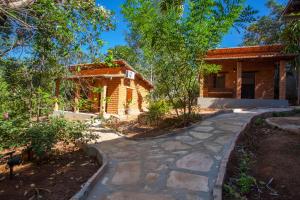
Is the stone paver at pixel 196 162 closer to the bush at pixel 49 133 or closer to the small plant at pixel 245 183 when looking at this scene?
the small plant at pixel 245 183

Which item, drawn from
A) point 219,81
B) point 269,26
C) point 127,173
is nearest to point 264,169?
point 127,173

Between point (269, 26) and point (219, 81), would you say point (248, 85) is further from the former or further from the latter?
point (269, 26)

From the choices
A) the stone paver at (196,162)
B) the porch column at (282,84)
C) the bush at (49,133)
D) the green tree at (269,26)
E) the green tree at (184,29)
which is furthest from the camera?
the green tree at (269,26)

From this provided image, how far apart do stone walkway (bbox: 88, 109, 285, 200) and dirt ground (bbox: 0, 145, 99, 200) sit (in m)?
0.54

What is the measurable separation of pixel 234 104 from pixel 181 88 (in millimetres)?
7358

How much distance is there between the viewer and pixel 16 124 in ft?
18.0

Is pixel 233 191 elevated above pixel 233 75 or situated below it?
below

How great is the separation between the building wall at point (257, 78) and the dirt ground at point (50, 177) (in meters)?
13.4

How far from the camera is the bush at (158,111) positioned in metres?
10.0

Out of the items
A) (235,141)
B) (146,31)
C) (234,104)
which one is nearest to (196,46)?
(146,31)

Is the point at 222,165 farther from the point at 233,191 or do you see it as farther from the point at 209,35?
the point at 209,35

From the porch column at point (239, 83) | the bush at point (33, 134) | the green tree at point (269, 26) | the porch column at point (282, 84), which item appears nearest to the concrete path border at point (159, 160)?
the bush at point (33, 134)

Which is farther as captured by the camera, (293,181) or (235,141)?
(235,141)

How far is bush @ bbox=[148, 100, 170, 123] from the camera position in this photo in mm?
10047
